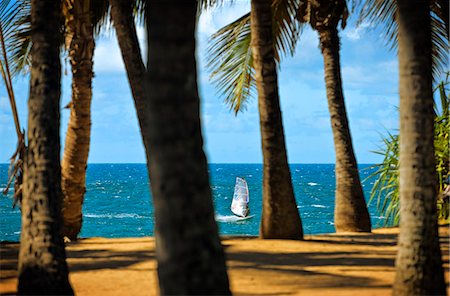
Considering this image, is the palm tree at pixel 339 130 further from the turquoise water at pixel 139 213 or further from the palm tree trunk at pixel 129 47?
the turquoise water at pixel 139 213

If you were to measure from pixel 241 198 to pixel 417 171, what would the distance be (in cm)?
3697

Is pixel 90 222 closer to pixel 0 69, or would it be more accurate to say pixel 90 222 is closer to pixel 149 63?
pixel 0 69

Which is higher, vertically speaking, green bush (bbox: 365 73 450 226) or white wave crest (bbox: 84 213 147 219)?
green bush (bbox: 365 73 450 226)

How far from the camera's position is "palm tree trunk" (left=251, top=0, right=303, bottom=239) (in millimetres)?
10398

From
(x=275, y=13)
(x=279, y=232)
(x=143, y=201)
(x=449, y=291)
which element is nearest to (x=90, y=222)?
(x=143, y=201)

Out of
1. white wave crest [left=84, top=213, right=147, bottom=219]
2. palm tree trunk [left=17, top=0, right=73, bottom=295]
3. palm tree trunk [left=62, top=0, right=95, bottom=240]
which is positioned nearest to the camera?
palm tree trunk [left=17, top=0, right=73, bottom=295]

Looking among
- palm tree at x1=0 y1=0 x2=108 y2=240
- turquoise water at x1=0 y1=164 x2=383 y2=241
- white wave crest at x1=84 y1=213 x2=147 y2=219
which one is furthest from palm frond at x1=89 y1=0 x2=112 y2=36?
white wave crest at x1=84 y1=213 x2=147 y2=219

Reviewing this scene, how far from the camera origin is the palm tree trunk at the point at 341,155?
484 inches

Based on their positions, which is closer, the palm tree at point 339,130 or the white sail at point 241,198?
the palm tree at point 339,130

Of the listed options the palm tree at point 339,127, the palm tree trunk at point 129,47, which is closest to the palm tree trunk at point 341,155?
the palm tree at point 339,127

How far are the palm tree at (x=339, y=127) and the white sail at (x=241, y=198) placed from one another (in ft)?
92.5

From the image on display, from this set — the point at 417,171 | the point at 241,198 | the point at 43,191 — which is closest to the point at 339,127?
the point at 417,171

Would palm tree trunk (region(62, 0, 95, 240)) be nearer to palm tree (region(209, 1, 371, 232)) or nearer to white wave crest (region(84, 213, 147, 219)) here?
palm tree (region(209, 1, 371, 232))

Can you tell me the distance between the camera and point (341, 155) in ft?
40.8
